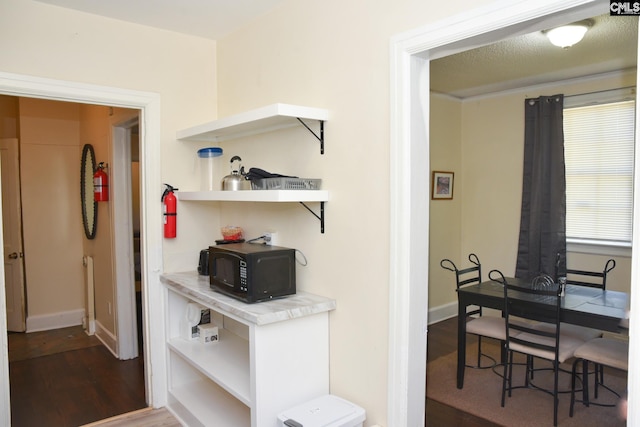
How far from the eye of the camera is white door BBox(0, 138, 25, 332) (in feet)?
15.4

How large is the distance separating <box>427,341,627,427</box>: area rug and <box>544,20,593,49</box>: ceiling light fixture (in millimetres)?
2503

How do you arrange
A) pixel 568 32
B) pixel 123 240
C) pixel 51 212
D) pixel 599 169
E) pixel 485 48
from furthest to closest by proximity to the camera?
pixel 51 212, pixel 599 169, pixel 123 240, pixel 485 48, pixel 568 32

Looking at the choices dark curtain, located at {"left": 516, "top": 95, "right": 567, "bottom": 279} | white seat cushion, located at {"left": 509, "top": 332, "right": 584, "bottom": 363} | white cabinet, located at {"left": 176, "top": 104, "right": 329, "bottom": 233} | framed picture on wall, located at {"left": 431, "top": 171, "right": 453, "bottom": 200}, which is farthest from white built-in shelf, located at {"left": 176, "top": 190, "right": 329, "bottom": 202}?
dark curtain, located at {"left": 516, "top": 95, "right": 567, "bottom": 279}

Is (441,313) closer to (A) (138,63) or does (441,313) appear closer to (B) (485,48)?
(B) (485,48)

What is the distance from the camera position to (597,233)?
429 centimetres

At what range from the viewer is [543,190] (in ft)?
14.9

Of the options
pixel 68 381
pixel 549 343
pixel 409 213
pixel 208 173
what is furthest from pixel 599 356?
pixel 68 381

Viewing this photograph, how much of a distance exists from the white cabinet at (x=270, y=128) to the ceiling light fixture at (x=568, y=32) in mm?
1816

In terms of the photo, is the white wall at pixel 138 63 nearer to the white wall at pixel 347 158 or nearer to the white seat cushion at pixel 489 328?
the white wall at pixel 347 158

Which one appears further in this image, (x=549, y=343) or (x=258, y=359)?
(x=549, y=343)

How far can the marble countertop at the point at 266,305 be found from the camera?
81.7 inches

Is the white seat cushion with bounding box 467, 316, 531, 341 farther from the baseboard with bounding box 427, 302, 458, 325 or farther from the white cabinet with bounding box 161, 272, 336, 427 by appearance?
the white cabinet with bounding box 161, 272, 336, 427

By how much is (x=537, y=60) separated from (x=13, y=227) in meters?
5.33

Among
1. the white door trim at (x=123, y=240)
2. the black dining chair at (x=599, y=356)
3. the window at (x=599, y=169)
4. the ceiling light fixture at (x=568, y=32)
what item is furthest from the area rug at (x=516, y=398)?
the white door trim at (x=123, y=240)
